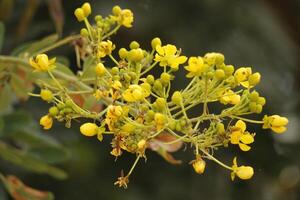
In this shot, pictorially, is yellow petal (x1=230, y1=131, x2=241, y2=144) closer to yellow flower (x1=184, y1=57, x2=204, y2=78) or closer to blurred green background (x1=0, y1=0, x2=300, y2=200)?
yellow flower (x1=184, y1=57, x2=204, y2=78)

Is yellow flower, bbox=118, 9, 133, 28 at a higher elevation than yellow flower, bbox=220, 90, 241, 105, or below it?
higher

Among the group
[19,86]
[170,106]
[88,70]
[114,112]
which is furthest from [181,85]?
[114,112]

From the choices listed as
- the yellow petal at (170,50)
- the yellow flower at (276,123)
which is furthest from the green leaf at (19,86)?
the yellow flower at (276,123)

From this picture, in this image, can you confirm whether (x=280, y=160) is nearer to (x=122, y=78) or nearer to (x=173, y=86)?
(x=173, y=86)

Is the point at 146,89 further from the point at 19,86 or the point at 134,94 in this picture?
the point at 19,86

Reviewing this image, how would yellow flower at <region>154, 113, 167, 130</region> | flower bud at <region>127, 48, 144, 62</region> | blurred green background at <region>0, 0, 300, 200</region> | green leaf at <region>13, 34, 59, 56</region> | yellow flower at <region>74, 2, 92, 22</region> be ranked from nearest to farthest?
yellow flower at <region>154, 113, 167, 130</region>
flower bud at <region>127, 48, 144, 62</region>
yellow flower at <region>74, 2, 92, 22</region>
green leaf at <region>13, 34, 59, 56</region>
blurred green background at <region>0, 0, 300, 200</region>

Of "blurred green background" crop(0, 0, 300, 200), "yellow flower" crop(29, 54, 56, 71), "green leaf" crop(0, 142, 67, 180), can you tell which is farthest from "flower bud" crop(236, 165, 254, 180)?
"blurred green background" crop(0, 0, 300, 200)
